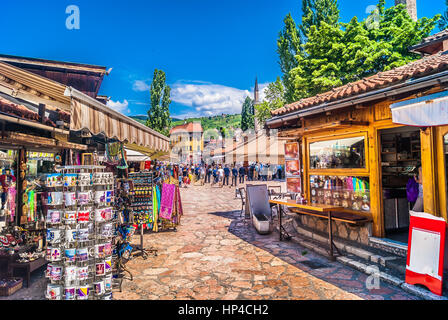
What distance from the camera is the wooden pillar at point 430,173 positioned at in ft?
14.3

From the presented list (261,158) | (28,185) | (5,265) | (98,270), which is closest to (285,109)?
(98,270)

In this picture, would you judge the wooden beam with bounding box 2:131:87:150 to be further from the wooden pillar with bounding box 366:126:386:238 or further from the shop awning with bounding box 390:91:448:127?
the wooden pillar with bounding box 366:126:386:238

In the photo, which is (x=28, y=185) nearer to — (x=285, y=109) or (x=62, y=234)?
(x=62, y=234)

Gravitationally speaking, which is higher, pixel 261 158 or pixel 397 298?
pixel 261 158

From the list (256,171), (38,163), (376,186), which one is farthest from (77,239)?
(256,171)

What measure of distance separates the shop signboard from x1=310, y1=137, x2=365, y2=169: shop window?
212 cm

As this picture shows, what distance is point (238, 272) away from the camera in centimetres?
477

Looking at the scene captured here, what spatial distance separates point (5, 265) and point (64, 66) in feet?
31.5

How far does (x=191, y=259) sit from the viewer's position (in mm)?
5508

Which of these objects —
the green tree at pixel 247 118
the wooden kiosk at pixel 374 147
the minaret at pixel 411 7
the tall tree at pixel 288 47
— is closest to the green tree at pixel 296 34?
the tall tree at pixel 288 47

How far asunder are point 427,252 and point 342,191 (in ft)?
9.01

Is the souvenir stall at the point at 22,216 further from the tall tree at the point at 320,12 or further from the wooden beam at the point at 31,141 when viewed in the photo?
the tall tree at the point at 320,12

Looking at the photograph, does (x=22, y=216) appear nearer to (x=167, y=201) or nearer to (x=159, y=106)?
(x=167, y=201)

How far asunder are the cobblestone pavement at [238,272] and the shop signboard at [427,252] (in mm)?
325
